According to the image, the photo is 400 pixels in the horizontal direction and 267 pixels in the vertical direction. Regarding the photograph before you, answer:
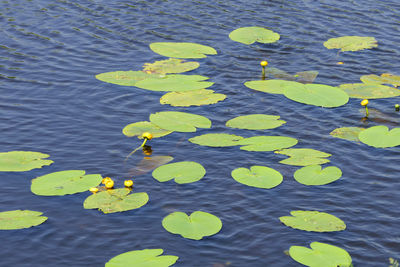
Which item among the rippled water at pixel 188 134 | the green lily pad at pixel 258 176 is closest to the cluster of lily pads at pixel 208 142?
the green lily pad at pixel 258 176

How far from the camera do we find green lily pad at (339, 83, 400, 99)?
1088cm

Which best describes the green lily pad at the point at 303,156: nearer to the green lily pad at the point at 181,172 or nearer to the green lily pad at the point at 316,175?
the green lily pad at the point at 316,175

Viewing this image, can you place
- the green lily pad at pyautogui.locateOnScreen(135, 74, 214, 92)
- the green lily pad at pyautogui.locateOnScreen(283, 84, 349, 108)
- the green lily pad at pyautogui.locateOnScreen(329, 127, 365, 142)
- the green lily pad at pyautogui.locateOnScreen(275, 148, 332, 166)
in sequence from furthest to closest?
the green lily pad at pyautogui.locateOnScreen(135, 74, 214, 92) < the green lily pad at pyautogui.locateOnScreen(283, 84, 349, 108) < the green lily pad at pyautogui.locateOnScreen(329, 127, 365, 142) < the green lily pad at pyautogui.locateOnScreen(275, 148, 332, 166)

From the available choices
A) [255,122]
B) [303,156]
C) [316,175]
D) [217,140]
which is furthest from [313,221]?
[255,122]

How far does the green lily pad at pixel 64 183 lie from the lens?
8180 mm

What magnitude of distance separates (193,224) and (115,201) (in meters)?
Result: 1.15

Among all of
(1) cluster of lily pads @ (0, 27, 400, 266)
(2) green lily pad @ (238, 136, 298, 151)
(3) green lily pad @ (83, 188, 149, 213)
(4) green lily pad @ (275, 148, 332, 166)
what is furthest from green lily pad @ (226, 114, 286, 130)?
(3) green lily pad @ (83, 188, 149, 213)

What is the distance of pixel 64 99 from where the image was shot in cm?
1091

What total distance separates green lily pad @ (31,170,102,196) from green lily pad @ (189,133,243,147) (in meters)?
1.76

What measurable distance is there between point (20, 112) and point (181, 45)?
3.98 metres

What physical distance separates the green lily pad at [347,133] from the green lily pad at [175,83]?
103 inches

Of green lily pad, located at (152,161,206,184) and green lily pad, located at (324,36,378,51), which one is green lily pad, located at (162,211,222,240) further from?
green lily pad, located at (324,36,378,51)

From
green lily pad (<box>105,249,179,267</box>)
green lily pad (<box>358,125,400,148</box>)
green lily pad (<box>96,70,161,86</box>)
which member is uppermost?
green lily pad (<box>96,70,161,86</box>)

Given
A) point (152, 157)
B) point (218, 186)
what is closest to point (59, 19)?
point (152, 157)
